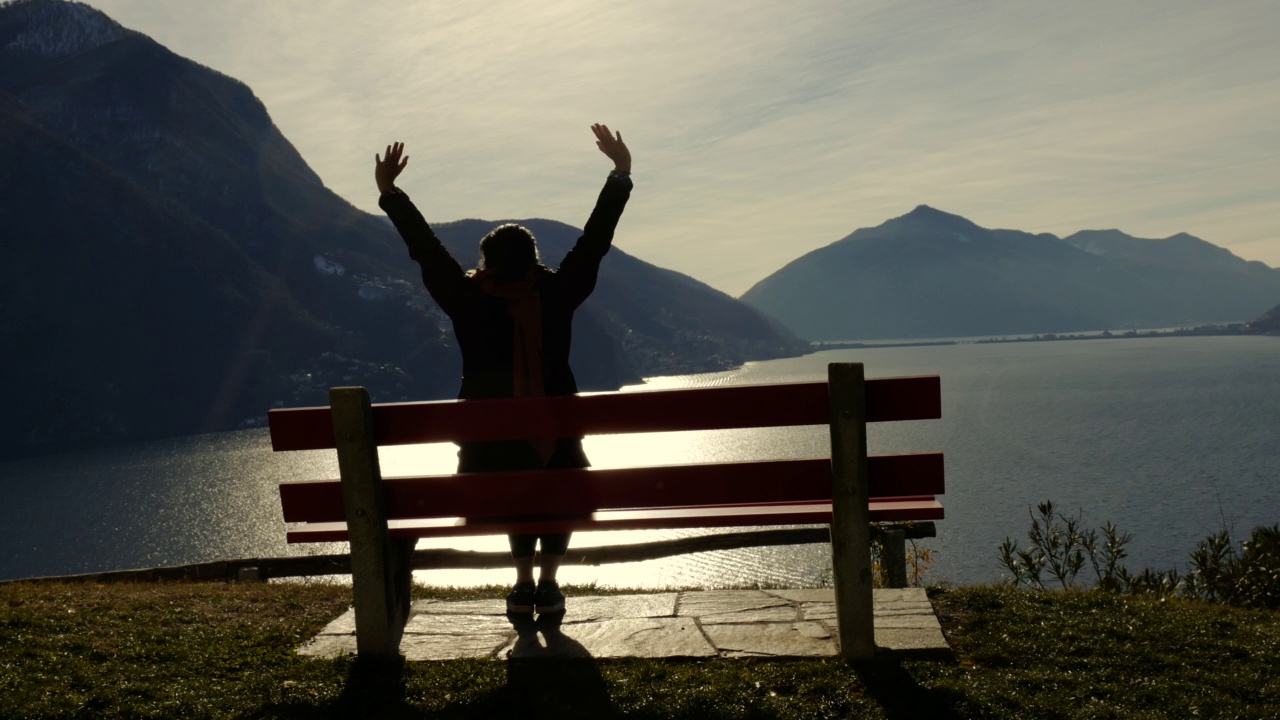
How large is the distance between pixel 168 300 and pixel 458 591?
210 meters

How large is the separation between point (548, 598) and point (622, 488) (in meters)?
1.27

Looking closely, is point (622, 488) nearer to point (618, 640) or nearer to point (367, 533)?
point (618, 640)

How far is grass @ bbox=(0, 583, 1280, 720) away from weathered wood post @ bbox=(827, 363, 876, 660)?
17cm

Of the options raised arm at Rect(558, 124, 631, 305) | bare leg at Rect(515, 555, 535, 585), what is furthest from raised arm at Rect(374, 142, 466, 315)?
bare leg at Rect(515, 555, 535, 585)

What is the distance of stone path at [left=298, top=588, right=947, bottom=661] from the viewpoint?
4.72m

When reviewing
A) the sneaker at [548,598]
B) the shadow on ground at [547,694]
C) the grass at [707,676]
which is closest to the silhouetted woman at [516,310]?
the sneaker at [548,598]

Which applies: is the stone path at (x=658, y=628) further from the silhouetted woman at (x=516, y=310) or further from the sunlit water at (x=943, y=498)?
the sunlit water at (x=943, y=498)

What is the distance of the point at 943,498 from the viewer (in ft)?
239

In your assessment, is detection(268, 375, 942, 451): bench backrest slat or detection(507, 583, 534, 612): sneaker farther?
detection(507, 583, 534, 612): sneaker

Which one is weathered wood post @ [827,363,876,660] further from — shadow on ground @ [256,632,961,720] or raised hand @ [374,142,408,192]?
raised hand @ [374,142,408,192]

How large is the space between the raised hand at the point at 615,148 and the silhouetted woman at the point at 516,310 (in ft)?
0.16

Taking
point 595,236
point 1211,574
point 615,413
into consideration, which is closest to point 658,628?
point 615,413

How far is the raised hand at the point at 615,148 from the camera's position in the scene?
529 cm

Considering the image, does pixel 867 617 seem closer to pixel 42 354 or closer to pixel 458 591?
pixel 458 591
